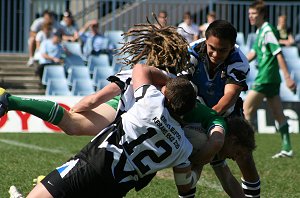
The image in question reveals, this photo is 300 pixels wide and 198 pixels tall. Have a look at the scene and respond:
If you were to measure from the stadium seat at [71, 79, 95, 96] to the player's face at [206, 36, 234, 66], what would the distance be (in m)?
10.2

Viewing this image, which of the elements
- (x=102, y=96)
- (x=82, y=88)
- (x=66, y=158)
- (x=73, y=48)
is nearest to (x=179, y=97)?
(x=102, y=96)

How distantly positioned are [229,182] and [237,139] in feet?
3.44

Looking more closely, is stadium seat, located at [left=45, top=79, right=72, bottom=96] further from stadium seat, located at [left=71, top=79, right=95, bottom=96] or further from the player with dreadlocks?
the player with dreadlocks

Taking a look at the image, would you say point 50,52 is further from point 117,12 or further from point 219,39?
point 219,39

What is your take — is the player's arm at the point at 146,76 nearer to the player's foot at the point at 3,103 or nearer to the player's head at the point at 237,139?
the player's head at the point at 237,139

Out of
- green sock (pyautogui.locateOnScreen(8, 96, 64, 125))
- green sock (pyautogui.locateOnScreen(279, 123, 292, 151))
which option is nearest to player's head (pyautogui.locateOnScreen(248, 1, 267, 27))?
green sock (pyautogui.locateOnScreen(279, 123, 292, 151))

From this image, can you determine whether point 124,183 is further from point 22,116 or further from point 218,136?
point 22,116

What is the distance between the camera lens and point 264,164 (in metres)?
11.0

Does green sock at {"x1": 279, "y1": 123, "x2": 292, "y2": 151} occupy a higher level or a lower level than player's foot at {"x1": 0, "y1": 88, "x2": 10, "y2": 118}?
lower

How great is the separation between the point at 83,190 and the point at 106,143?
0.36 metres

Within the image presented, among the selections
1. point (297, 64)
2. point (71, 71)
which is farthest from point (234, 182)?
point (297, 64)

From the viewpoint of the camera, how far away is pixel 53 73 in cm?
1759

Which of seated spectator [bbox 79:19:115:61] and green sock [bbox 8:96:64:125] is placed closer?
green sock [bbox 8:96:64:125]

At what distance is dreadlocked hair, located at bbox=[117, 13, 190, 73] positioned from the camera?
21.4 ft
